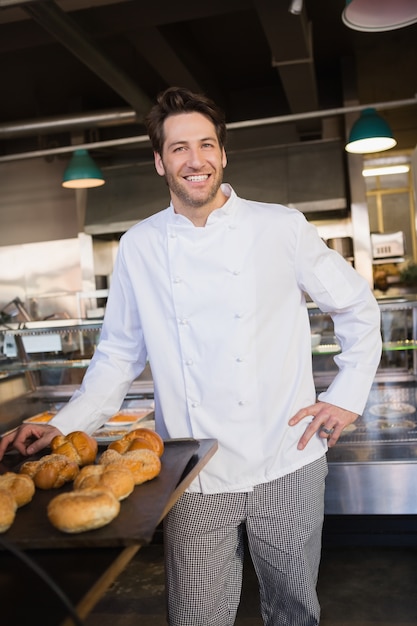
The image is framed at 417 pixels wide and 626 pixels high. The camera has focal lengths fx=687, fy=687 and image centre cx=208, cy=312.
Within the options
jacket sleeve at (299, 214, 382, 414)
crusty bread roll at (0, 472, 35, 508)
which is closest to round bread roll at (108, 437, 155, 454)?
crusty bread roll at (0, 472, 35, 508)

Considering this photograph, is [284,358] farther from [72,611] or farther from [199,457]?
[72,611]

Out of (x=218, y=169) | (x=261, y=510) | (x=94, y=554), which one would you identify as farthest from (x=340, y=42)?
(x=94, y=554)

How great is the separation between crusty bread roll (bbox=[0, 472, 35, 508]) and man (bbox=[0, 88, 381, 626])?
464mm

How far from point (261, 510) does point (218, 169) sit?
0.91m

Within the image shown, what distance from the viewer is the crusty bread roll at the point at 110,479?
3.84 ft

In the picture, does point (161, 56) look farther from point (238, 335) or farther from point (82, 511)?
point (82, 511)

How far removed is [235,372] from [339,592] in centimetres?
165

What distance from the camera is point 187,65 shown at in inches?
237

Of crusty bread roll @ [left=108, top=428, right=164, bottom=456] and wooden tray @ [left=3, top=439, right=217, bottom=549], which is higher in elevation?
crusty bread roll @ [left=108, top=428, right=164, bottom=456]

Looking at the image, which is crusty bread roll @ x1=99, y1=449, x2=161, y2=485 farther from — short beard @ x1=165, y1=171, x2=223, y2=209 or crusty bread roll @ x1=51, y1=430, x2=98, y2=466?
short beard @ x1=165, y1=171, x2=223, y2=209

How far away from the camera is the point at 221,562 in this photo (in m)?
1.81

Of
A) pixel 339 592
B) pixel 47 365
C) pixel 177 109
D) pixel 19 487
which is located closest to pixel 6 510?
pixel 19 487

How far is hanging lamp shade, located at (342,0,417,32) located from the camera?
2496mm

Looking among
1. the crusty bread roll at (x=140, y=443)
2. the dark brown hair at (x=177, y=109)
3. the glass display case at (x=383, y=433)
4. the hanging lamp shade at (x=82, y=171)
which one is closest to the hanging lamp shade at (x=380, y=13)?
the dark brown hair at (x=177, y=109)
